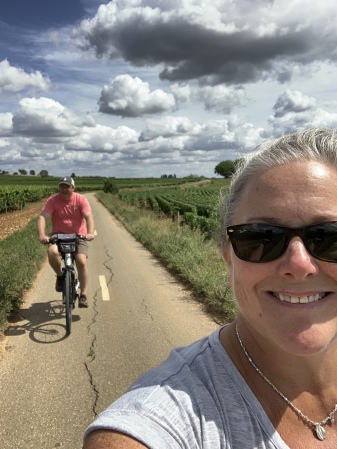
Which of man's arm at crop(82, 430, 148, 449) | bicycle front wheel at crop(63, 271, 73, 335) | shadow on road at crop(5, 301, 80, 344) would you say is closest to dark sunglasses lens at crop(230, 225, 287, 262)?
man's arm at crop(82, 430, 148, 449)

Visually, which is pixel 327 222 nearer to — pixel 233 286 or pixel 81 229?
pixel 233 286

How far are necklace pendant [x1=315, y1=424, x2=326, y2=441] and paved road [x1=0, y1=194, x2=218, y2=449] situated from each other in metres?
2.45

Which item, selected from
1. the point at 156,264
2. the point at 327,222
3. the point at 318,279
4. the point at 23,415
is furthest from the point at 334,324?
the point at 156,264

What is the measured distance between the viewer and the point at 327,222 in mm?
1345

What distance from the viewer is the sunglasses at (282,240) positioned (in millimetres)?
1326

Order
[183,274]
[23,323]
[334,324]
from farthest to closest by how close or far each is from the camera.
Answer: [183,274] → [23,323] → [334,324]

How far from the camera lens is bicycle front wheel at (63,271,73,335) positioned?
18.6 feet

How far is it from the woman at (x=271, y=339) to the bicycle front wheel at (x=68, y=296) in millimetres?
4462

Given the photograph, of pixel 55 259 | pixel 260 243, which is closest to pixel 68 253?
pixel 55 259

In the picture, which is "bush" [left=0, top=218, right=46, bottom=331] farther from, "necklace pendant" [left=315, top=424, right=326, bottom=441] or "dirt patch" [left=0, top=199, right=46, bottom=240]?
"dirt patch" [left=0, top=199, right=46, bottom=240]

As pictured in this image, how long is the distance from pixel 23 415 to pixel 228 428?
118 inches

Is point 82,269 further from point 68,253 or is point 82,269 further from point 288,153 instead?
point 288,153

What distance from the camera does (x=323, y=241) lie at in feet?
4.32

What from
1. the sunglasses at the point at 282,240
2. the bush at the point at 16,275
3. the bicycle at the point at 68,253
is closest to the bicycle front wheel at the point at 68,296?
the bicycle at the point at 68,253
